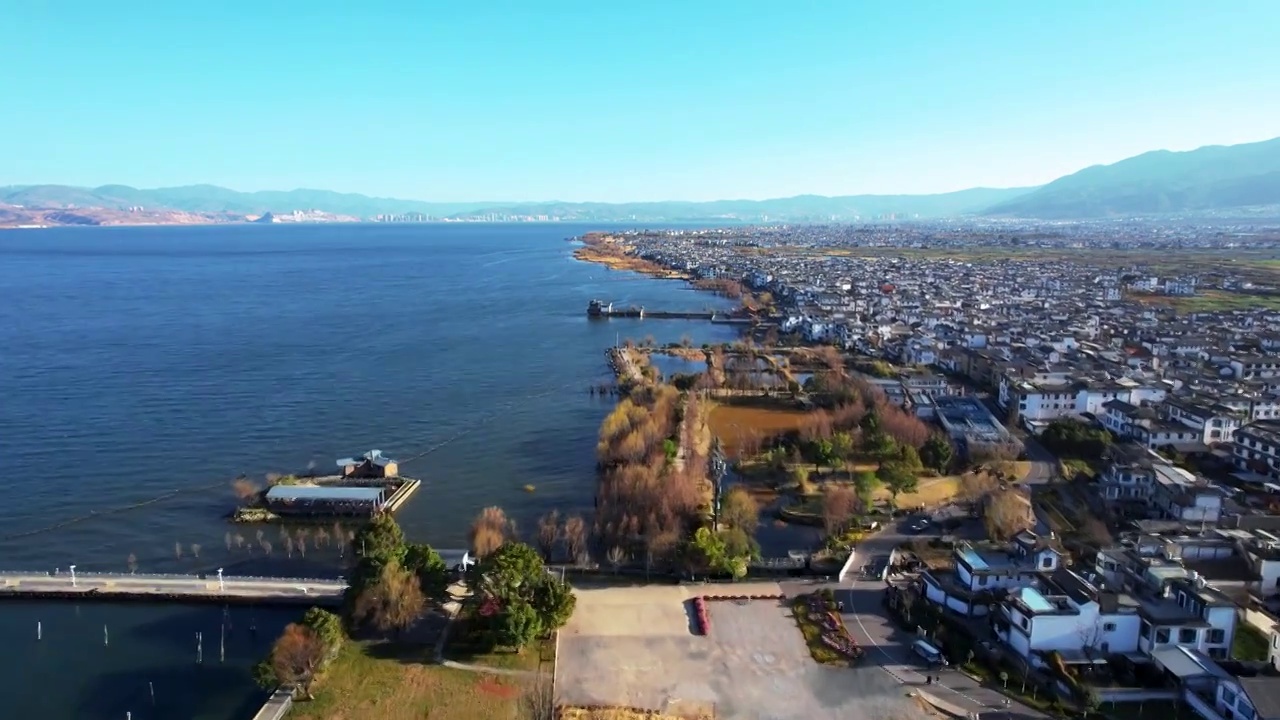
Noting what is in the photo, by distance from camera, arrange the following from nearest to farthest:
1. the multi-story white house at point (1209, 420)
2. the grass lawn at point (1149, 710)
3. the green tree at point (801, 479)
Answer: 1. the grass lawn at point (1149, 710)
2. the green tree at point (801, 479)
3. the multi-story white house at point (1209, 420)

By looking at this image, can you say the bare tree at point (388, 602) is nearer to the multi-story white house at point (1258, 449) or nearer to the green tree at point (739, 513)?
the green tree at point (739, 513)

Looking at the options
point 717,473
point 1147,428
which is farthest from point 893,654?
point 1147,428

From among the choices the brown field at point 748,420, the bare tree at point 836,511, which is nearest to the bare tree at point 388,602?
the bare tree at point 836,511

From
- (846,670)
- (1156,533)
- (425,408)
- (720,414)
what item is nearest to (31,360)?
(425,408)

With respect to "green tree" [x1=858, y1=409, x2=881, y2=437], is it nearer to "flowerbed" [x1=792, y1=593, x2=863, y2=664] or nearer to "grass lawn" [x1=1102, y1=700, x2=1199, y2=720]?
"flowerbed" [x1=792, y1=593, x2=863, y2=664]

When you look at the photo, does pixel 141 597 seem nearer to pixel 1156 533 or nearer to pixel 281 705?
pixel 281 705
